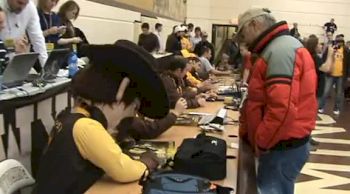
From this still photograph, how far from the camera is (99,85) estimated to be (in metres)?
1.74

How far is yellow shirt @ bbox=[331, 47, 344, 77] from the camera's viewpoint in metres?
10.0

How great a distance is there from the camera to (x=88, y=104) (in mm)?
1795

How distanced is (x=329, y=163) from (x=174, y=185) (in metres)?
4.74

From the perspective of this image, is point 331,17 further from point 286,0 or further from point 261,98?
point 261,98

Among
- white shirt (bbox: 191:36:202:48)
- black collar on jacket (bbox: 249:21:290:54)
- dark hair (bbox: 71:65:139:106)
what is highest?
black collar on jacket (bbox: 249:21:290:54)

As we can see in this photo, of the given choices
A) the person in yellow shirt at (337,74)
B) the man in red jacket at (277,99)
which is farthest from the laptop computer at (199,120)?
the person in yellow shirt at (337,74)

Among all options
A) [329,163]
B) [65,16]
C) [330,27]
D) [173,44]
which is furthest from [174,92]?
[330,27]

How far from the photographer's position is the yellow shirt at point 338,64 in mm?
10047

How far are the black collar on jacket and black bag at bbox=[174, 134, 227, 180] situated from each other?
679 millimetres

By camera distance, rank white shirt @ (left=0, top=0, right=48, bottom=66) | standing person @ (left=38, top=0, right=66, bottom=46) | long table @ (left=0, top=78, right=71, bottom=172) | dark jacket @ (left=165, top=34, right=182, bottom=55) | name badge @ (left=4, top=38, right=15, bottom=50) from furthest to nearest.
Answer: dark jacket @ (left=165, top=34, right=182, bottom=55) < standing person @ (left=38, top=0, right=66, bottom=46) < white shirt @ (left=0, top=0, right=48, bottom=66) < name badge @ (left=4, top=38, right=15, bottom=50) < long table @ (left=0, top=78, right=71, bottom=172)

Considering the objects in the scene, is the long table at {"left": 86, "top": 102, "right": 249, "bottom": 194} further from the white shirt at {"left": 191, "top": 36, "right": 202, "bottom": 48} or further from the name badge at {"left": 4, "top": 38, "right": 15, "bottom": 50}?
the white shirt at {"left": 191, "top": 36, "right": 202, "bottom": 48}

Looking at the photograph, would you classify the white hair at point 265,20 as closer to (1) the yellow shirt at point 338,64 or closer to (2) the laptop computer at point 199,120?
(2) the laptop computer at point 199,120

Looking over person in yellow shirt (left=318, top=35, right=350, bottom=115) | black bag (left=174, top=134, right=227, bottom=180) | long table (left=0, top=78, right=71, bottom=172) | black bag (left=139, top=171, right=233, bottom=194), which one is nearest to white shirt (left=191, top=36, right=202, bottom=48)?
person in yellow shirt (left=318, top=35, right=350, bottom=115)

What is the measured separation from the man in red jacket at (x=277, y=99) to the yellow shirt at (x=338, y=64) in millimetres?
7658
